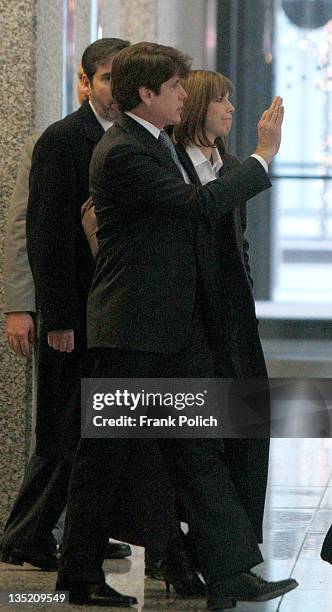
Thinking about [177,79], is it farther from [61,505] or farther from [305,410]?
[305,410]

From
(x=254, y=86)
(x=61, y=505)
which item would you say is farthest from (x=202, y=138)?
(x=254, y=86)

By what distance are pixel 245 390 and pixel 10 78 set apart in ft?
4.78

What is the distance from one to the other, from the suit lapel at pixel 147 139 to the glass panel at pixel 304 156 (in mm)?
8497

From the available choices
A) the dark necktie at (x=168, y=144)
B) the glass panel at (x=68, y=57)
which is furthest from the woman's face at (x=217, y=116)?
the glass panel at (x=68, y=57)

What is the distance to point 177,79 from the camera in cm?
399

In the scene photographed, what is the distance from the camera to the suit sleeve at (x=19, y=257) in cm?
472

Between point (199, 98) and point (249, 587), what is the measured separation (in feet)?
4.96

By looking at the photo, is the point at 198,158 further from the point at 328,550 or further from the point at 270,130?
the point at 328,550

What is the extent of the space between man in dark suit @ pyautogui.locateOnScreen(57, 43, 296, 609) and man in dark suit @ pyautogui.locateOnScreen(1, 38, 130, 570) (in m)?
0.41

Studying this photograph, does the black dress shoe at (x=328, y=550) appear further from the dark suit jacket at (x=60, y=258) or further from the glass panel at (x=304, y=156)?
the glass panel at (x=304, y=156)

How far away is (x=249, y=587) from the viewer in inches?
→ 156

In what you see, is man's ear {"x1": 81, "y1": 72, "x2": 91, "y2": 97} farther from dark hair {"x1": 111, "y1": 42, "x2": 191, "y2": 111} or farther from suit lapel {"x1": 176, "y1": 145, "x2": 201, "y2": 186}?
dark hair {"x1": 111, "y1": 42, "x2": 191, "y2": 111}

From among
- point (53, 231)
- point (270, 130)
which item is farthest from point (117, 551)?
point (270, 130)

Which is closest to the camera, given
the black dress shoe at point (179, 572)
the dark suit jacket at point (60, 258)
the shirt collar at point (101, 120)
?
the black dress shoe at point (179, 572)
